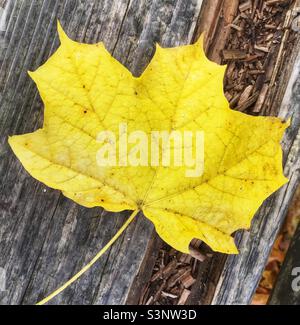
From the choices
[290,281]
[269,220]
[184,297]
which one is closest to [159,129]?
[269,220]

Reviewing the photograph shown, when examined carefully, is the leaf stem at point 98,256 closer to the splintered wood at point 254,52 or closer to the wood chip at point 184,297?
the wood chip at point 184,297

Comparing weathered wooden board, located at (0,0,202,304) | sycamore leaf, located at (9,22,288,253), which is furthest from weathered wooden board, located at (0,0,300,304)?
sycamore leaf, located at (9,22,288,253)

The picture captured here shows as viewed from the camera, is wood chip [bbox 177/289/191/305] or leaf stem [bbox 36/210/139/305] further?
wood chip [bbox 177/289/191/305]

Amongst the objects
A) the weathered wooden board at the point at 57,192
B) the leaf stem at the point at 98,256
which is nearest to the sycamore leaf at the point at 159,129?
the leaf stem at the point at 98,256

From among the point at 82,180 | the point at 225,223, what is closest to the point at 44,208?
the point at 82,180

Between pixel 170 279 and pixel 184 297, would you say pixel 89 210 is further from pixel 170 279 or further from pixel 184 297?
pixel 184 297

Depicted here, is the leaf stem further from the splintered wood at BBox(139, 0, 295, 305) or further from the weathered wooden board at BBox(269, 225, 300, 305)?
the weathered wooden board at BBox(269, 225, 300, 305)
